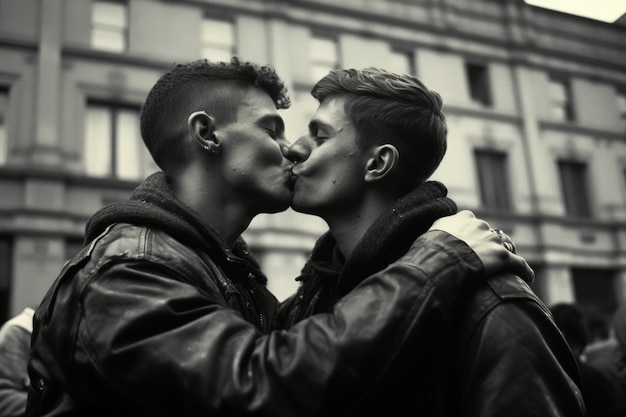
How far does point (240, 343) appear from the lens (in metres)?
1.91

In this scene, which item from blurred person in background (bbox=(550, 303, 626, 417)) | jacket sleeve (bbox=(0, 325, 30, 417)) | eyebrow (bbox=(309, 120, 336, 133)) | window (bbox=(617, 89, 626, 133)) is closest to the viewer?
eyebrow (bbox=(309, 120, 336, 133))

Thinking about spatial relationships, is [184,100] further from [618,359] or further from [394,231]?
[618,359]

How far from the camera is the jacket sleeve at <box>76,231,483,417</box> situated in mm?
1808

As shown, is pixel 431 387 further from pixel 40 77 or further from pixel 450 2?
pixel 450 2

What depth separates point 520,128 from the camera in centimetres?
1772

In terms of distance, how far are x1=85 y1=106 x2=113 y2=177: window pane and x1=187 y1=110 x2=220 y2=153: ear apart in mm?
10625

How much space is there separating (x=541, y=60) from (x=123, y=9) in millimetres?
11583

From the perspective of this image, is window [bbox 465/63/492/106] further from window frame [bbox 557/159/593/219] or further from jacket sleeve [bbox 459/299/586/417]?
jacket sleeve [bbox 459/299/586/417]

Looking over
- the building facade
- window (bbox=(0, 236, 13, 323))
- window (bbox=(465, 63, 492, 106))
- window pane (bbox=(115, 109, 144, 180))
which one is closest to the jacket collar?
the building facade

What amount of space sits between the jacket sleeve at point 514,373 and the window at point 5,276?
11.0m

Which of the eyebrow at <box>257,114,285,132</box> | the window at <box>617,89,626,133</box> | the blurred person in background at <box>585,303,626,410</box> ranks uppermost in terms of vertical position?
the window at <box>617,89,626,133</box>

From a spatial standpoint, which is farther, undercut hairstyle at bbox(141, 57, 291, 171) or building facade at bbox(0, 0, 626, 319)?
building facade at bbox(0, 0, 626, 319)

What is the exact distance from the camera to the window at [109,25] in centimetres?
1371

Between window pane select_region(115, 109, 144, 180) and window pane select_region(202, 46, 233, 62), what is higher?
window pane select_region(202, 46, 233, 62)
